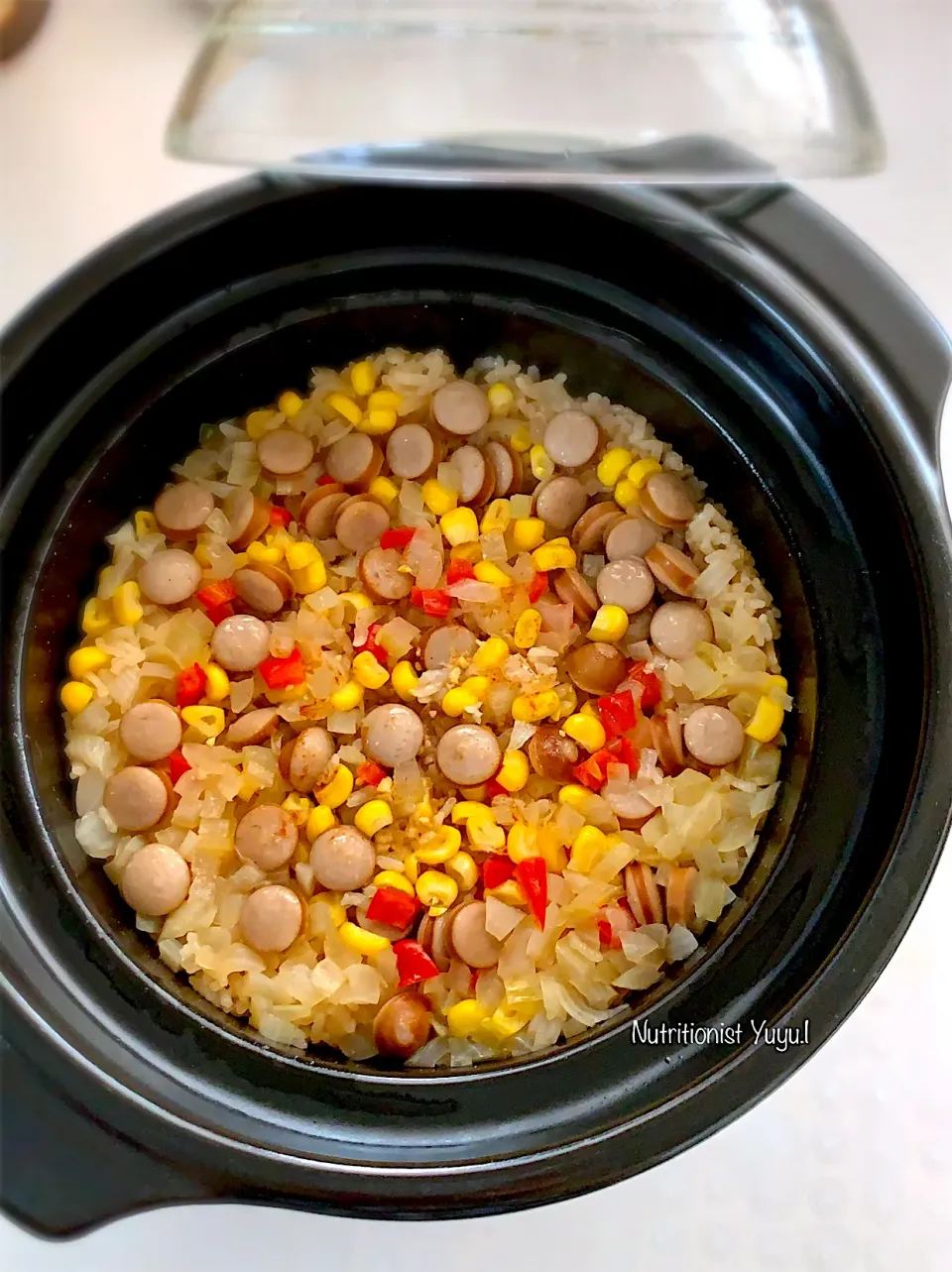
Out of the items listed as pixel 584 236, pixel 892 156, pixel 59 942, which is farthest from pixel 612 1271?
pixel 892 156

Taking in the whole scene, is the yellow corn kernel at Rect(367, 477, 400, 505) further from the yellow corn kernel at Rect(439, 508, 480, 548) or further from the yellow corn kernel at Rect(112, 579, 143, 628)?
the yellow corn kernel at Rect(112, 579, 143, 628)

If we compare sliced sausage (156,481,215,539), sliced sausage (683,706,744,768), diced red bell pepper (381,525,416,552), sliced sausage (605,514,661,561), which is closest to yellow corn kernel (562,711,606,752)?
sliced sausage (683,706,744,768)

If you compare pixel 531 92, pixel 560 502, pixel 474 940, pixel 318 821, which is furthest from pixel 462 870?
pixel 531 92

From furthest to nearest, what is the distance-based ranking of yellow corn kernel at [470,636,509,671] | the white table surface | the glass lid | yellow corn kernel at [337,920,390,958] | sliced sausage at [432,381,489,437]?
sliced sausage at [432,381,489,437] → yellow corn kernel at [470,636,509,671] → yellow corn kernel at [337,920,390,958] → the white table surface → the glass lid

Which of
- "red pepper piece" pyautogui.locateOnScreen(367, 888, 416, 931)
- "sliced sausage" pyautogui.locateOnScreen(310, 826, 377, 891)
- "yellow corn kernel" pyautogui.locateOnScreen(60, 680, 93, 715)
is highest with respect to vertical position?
"yellow corn kernel" pyautogui.locateOnScreen(60, 680, 93, 715)

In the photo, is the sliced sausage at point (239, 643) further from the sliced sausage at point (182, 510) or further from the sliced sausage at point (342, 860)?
the sliced sausage at point (342, 860)

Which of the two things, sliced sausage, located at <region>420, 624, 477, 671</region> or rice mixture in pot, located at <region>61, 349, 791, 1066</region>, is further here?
sliced sausage, located at <region>420, 624, 477, 671</region>

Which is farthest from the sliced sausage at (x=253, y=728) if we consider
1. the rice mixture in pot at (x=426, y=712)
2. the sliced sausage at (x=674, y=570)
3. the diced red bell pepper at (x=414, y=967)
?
the sliced sausage at (x=674, y=570)
